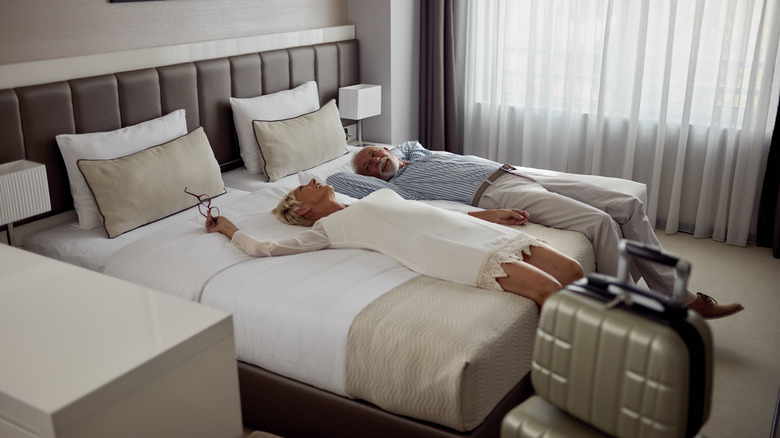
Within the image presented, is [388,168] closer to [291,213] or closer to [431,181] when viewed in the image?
[431,181]

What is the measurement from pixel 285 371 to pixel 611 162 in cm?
307

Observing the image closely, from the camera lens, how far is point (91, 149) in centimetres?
296

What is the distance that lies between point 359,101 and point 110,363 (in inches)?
135

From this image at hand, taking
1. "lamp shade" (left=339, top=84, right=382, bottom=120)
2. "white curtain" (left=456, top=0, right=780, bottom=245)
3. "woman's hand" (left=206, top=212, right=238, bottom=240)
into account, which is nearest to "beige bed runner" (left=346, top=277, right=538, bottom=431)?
"woman's hand" (left=206, top=212, right=238, bottom=240)

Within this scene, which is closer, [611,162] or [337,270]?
[337,270]

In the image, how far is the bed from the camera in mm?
2066

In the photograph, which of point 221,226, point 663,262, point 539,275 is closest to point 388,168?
point 221,226

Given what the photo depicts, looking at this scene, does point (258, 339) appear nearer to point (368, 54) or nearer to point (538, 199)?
point (538, 199)

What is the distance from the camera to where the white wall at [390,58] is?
4.61 m

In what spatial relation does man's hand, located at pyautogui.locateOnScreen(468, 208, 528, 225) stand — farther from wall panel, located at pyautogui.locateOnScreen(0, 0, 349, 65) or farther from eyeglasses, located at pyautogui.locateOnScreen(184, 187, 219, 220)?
wall panel, located at pyautogui.locateOnScreen(0, 0, 349, 65)

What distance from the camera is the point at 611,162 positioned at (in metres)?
4.57

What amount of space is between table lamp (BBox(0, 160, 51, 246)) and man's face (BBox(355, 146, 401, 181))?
4.97ft

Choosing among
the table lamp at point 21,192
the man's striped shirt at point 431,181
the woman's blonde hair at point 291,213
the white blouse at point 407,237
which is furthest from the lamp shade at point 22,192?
the man's striped shirt at point 431,181

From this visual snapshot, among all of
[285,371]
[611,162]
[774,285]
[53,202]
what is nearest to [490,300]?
[285,371]
